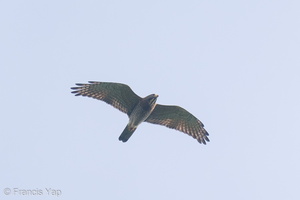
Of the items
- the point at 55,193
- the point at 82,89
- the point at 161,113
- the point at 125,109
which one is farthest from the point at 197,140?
the point at 55,193

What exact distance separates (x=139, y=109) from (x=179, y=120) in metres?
1.73

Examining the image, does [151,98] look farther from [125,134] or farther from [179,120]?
[179,120]

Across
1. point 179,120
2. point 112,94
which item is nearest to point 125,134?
point 112,94

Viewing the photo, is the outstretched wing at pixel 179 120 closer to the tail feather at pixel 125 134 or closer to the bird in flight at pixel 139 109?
the bird in flight at pixel 139 109

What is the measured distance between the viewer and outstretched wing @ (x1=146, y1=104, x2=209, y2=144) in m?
15.2

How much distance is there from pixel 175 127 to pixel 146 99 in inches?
71.1

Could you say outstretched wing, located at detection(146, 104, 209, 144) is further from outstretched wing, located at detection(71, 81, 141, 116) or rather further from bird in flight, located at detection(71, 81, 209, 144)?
outstretched wing, located at detection(71, 81, 141, 116)

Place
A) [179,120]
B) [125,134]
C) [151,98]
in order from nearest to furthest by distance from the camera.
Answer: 1. [151,98]
2. [125,134]
3. [179,120]

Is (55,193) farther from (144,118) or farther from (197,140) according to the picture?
(197,140)

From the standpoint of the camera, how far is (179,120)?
51.4ft

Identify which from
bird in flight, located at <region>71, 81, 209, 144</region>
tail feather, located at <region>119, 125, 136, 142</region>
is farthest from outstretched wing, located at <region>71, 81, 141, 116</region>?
tail feather, located at <region>119, 125, 136, 142</region>

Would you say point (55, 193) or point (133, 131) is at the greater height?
point (133, 131)

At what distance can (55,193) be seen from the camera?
40.2 ft

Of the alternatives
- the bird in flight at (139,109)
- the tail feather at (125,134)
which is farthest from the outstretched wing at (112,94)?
the tail feather at (125,134)
